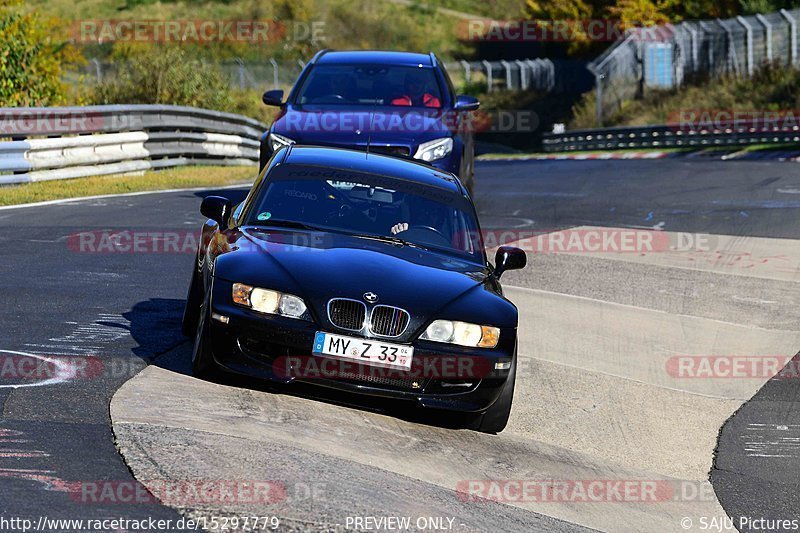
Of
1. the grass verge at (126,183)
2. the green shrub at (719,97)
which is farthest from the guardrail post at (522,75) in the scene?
the grass verge at (126,183)

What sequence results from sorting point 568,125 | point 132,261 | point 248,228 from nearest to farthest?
point 248,228
point 132,261
point 568,125

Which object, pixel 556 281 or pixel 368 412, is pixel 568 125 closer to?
pixel 556 281

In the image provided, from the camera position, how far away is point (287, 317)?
6711mm

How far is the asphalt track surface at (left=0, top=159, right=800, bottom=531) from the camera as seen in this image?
5.66 meters

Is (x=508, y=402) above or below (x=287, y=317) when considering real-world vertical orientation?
below

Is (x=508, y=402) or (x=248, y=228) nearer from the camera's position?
(x=508, y=402)

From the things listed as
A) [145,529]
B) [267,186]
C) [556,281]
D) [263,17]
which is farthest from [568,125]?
[145,529]

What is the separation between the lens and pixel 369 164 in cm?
855

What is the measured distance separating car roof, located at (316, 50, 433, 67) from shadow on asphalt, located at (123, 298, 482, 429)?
587cm

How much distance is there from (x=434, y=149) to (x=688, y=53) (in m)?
35.0

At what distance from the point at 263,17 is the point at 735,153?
165 ft
